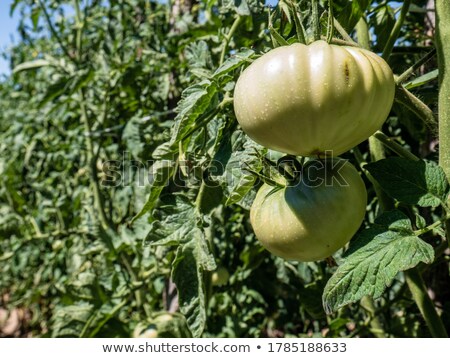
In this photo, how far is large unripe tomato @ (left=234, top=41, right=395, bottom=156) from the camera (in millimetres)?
496

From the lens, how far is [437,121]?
61cm

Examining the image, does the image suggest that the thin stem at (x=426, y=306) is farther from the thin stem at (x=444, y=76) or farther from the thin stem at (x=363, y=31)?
the thin stem at (x=363, y=31)

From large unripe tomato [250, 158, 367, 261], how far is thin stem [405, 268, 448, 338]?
0.86 feet

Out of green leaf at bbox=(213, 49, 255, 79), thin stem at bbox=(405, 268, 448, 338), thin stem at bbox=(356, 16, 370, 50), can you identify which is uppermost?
thin stem at bbox=(356, 16, 370, 50)

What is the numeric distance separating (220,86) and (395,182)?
10.1 inches

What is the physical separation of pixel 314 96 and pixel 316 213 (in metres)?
0.15

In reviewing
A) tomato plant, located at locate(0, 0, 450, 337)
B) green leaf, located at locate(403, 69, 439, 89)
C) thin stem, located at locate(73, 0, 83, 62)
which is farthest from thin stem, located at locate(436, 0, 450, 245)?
thin stem, located at locate(73, 0, 83, 62)

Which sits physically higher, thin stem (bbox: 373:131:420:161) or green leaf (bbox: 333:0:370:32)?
green leaf (bbox: 333:0:370:32)

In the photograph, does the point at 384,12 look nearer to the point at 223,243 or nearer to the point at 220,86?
the point at 220,86

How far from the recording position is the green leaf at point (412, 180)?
586 mm

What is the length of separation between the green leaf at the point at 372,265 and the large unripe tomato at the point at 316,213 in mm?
33

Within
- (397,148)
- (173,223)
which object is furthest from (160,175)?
(397,148)

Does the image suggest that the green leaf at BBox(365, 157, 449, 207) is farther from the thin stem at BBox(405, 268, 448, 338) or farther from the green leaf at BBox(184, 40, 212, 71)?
the green leaf at BBox(184, 40, 212, 71)

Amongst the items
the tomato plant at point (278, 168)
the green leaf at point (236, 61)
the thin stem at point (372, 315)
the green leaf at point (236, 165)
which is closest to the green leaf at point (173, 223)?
the tomato plant at point (278, 168)
